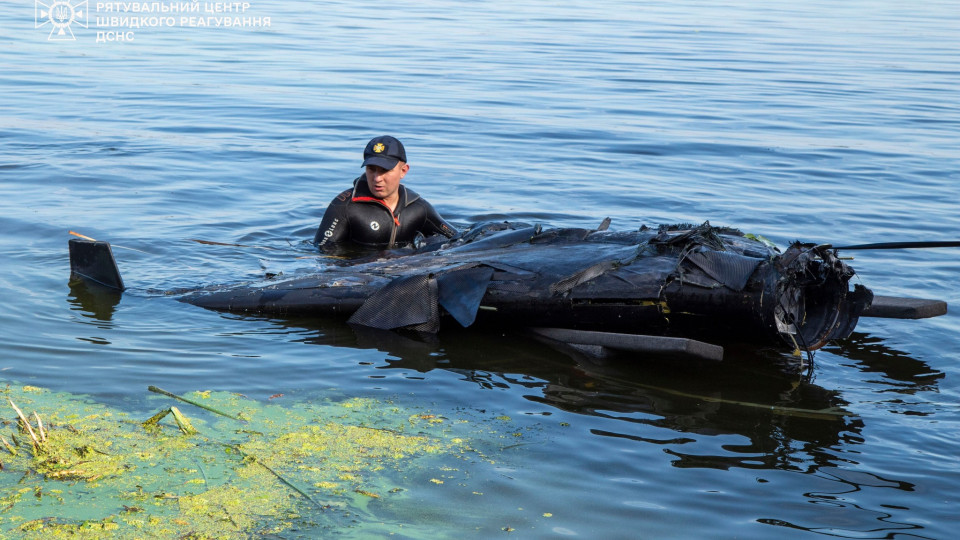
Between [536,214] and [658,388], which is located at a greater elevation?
[536,214]

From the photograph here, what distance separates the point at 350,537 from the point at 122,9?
94.5 feet

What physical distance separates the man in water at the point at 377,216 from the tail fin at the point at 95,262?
2.01 meters

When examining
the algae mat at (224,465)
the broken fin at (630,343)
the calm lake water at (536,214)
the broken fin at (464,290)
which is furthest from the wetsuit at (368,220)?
the algae mat at (224,465)

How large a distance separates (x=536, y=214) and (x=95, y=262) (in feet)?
14.7

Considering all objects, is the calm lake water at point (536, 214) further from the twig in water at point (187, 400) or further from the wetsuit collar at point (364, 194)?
the wetsuit collar at point (364, 194)

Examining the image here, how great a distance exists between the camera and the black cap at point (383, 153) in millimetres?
8078

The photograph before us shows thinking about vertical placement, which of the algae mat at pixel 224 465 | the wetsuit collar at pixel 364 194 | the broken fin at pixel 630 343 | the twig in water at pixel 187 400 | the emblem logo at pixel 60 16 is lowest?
the algae mat at pixel 224 465

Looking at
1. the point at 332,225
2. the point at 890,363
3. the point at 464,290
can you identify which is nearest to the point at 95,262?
the point at 332,225

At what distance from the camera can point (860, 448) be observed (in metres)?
4.83

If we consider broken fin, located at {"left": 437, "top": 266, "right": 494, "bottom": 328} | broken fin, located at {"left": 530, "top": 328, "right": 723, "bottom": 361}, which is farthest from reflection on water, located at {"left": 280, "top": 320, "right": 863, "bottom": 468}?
broken fin, located at {"left": 437, "top": 266, "right": 494, "bottom": 328}

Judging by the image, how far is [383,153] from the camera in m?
8.12

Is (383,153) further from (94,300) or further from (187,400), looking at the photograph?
(187,400)

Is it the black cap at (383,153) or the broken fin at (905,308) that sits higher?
the black cap at (383,153)

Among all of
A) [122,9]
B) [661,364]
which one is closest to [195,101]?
[661,364]
